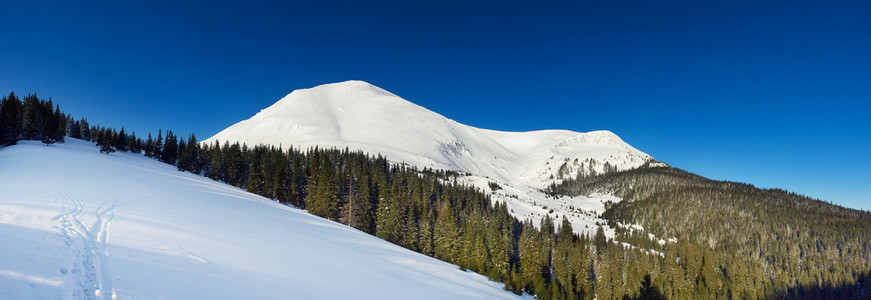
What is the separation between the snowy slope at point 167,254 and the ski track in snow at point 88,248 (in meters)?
→ 0.04

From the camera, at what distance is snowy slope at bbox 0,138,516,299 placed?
12.0 metres

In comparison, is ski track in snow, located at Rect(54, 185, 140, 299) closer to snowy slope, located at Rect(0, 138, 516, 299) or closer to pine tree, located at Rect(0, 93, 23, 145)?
snowy slope, located at Rect(0, 138, 516, 299)

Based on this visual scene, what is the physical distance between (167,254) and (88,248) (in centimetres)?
292

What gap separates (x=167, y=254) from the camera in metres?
17.6

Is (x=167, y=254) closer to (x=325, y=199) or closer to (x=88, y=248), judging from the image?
(x=88, y=248)

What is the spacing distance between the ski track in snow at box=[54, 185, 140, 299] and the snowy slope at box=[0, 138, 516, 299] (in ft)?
0.15

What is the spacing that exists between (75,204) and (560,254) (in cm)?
8541

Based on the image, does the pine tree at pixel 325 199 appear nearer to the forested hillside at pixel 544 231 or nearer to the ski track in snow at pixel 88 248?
the forested hillside at pixel 544 231

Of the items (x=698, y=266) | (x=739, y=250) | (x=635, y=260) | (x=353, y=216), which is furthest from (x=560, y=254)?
(x=739, y=250)

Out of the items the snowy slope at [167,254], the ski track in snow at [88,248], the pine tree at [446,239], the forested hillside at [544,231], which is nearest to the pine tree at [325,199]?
the forested hillside at [544,231]

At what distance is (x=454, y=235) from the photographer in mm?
66750

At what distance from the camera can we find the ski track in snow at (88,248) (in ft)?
36.7

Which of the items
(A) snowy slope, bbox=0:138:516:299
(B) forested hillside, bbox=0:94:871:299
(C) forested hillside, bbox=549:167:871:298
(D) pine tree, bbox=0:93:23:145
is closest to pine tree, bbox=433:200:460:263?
(B) forested hillside, bbox=0:94:871:299

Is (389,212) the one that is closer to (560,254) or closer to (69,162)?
(560,254)
